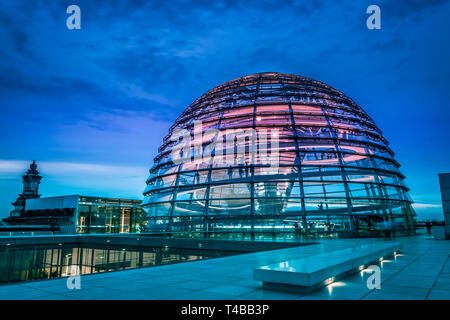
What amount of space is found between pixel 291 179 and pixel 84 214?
40161mm

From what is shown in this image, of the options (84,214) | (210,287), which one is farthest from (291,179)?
(84,214)

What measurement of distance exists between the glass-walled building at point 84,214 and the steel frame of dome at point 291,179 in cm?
2630

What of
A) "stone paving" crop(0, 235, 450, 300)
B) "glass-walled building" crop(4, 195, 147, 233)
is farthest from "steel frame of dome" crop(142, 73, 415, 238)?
"glass-walled building" crop(4, 195, 147, 233)

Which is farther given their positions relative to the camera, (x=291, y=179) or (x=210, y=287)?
(x=291, y=179)

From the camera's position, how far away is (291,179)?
74.2 ft

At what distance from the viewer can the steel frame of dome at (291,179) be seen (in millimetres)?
21656

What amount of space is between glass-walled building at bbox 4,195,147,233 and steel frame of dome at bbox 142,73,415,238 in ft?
86.3

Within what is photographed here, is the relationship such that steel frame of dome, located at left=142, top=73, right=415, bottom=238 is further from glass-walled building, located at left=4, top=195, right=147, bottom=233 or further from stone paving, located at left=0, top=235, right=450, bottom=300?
glass-walled building, located at left=4, top=195, right=147, bottom=233

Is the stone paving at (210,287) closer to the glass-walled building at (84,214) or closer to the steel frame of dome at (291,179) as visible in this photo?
the steel frame of dome at (291,179)

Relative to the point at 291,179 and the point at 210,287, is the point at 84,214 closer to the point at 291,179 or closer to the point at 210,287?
the point at 291,179

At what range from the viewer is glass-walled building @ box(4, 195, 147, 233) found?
50.5 meters

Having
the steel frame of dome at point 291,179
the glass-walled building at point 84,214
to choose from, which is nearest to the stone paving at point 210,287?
the steel frame of dome at point 291,179
